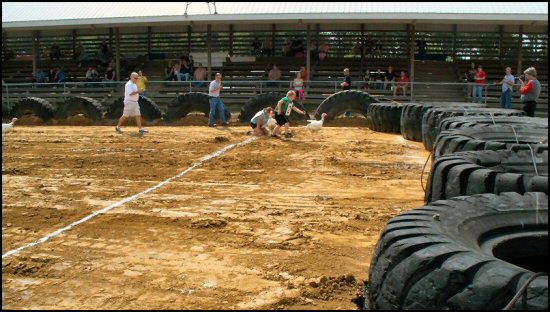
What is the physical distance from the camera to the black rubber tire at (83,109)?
19.2 metres

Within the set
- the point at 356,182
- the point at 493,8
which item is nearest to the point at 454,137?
the point at 356,182

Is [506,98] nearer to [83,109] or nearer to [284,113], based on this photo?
[284,113]

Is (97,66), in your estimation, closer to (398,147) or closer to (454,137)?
(398,147)

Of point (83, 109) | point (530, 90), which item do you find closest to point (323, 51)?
point (83, 109)

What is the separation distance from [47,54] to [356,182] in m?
26.1

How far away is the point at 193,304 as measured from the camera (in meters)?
3.82

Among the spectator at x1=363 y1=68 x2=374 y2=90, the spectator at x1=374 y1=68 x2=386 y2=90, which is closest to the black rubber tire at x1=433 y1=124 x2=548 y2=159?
the spectator at x1=363 y1=68 x2=374 y2=90

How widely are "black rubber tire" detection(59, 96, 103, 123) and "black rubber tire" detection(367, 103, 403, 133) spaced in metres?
9.21

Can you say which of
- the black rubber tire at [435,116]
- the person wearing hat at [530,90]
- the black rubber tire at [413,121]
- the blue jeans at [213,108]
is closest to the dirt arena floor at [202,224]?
the black rubber tire at [435,116]

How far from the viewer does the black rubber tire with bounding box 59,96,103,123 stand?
757 inches

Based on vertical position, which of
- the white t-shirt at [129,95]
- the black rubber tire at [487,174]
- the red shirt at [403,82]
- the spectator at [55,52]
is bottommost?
the black rubber tire at [487,174]

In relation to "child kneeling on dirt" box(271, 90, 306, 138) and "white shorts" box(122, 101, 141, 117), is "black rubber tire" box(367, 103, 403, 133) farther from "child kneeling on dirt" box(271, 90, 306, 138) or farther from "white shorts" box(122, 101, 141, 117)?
"white shorts" box(122, 101, 141, 117)

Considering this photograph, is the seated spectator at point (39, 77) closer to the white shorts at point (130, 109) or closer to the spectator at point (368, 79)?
the white shorts at point (130, 109)

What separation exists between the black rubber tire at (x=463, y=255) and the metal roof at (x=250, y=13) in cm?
1905
